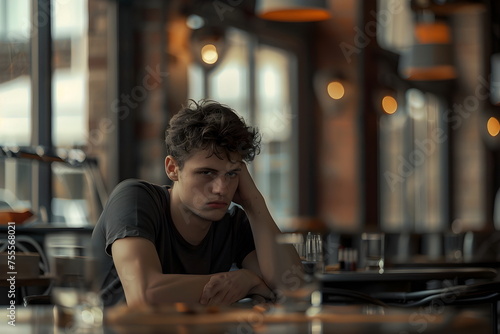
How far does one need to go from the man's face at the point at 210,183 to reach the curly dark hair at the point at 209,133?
0.02 metres

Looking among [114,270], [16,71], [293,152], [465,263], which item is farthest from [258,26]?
[114,270]

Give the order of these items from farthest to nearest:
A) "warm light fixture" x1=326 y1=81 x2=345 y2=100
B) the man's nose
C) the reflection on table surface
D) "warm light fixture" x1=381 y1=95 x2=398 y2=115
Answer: "warm light fixture" x1=381 y1=95 x2=398 y2=115 < "warm light fixture" x1=326 y1=81 x2=345 y2=100 < the man's nose < the reflection on table surface

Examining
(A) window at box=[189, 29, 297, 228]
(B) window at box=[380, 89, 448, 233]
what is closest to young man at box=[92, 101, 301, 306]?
(A) window at box=[189, 29, 297, 228]

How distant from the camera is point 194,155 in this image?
249cm

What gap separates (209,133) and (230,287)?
0.45m

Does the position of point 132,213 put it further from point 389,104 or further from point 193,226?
point 389,104

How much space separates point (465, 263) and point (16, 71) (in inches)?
100

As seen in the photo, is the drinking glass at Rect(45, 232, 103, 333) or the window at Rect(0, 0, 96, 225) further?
the window at Rect(0, 0, 96, 225)

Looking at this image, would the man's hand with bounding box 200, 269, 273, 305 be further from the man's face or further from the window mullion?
the window mullion

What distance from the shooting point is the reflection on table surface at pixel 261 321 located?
48.2 inches

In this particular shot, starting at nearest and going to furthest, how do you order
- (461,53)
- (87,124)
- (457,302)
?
(457,302)
(87,124)
(461,53)

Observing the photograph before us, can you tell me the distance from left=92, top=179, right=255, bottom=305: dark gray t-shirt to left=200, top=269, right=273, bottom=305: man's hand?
0.23m

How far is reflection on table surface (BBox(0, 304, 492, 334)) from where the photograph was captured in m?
1.22

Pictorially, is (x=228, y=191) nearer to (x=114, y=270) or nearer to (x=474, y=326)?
(x=114, y=270)
